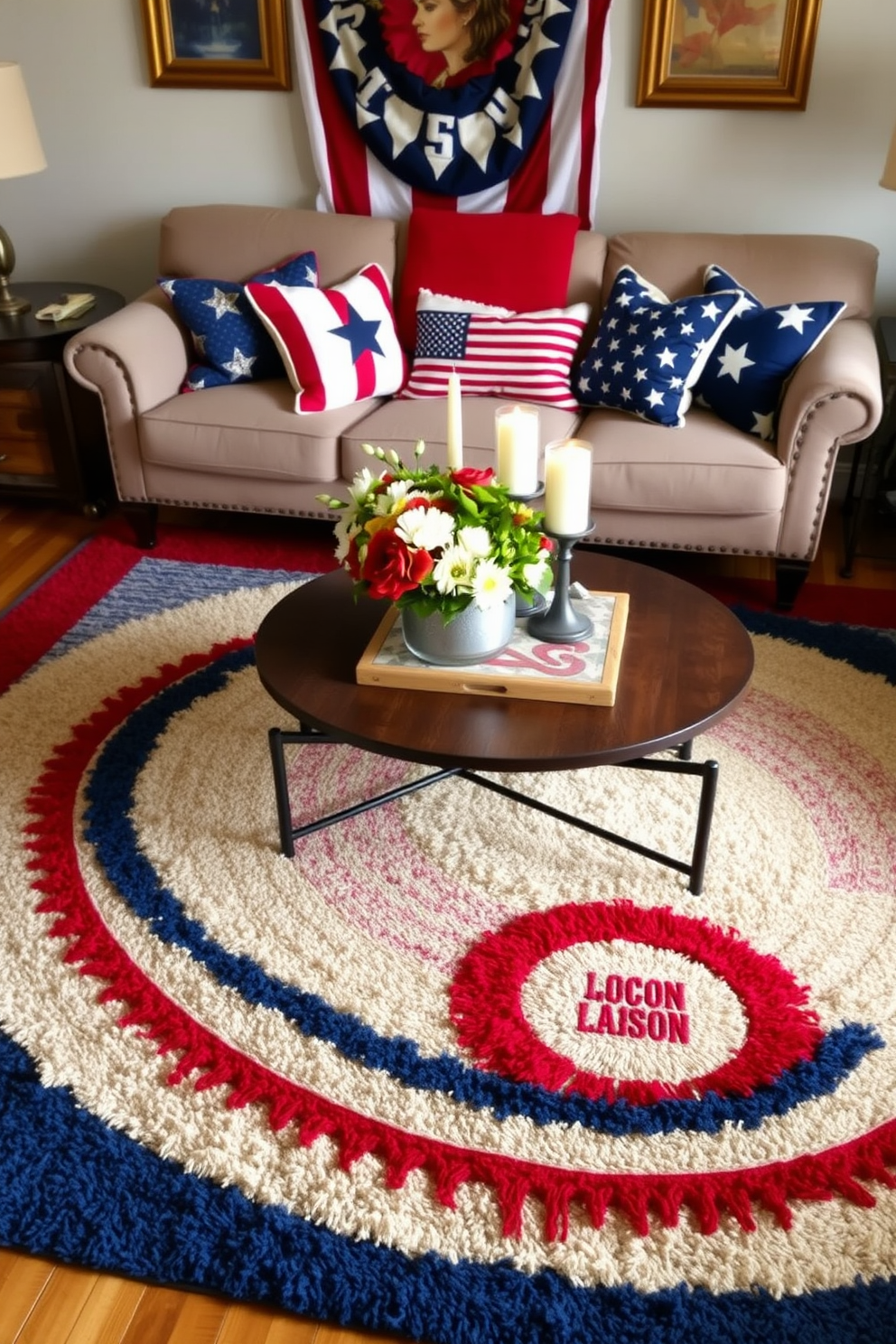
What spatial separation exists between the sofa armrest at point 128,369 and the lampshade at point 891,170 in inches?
79.1

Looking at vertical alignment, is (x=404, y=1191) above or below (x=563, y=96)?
below

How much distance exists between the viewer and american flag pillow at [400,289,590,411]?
327cm

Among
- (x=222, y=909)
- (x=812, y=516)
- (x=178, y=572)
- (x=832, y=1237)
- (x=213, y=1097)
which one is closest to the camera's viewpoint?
(x=832, y=1237)

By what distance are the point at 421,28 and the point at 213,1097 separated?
9.89 feet

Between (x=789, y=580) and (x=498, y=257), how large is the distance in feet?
4.11

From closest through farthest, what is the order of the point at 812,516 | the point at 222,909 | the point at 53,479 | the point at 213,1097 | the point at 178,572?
the point at 213,1097 < the point at 222,909 < the point at 812,516 < the point at 178,572 < the point at 53,479

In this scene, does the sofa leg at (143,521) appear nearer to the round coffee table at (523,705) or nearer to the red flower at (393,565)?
the round coffee table at (523,705)

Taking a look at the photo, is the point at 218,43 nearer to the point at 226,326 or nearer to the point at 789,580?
the point at 226,326

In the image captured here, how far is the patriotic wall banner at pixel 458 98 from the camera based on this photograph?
132 inches

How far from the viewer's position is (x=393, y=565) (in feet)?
6.07

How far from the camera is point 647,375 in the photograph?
10.0 ft

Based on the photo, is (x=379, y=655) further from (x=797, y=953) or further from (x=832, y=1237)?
(x=832, y=1237)

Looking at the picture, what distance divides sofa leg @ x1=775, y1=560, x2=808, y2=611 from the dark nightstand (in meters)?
0.28

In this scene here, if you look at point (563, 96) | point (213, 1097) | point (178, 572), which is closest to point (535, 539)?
point (213, 1097)
